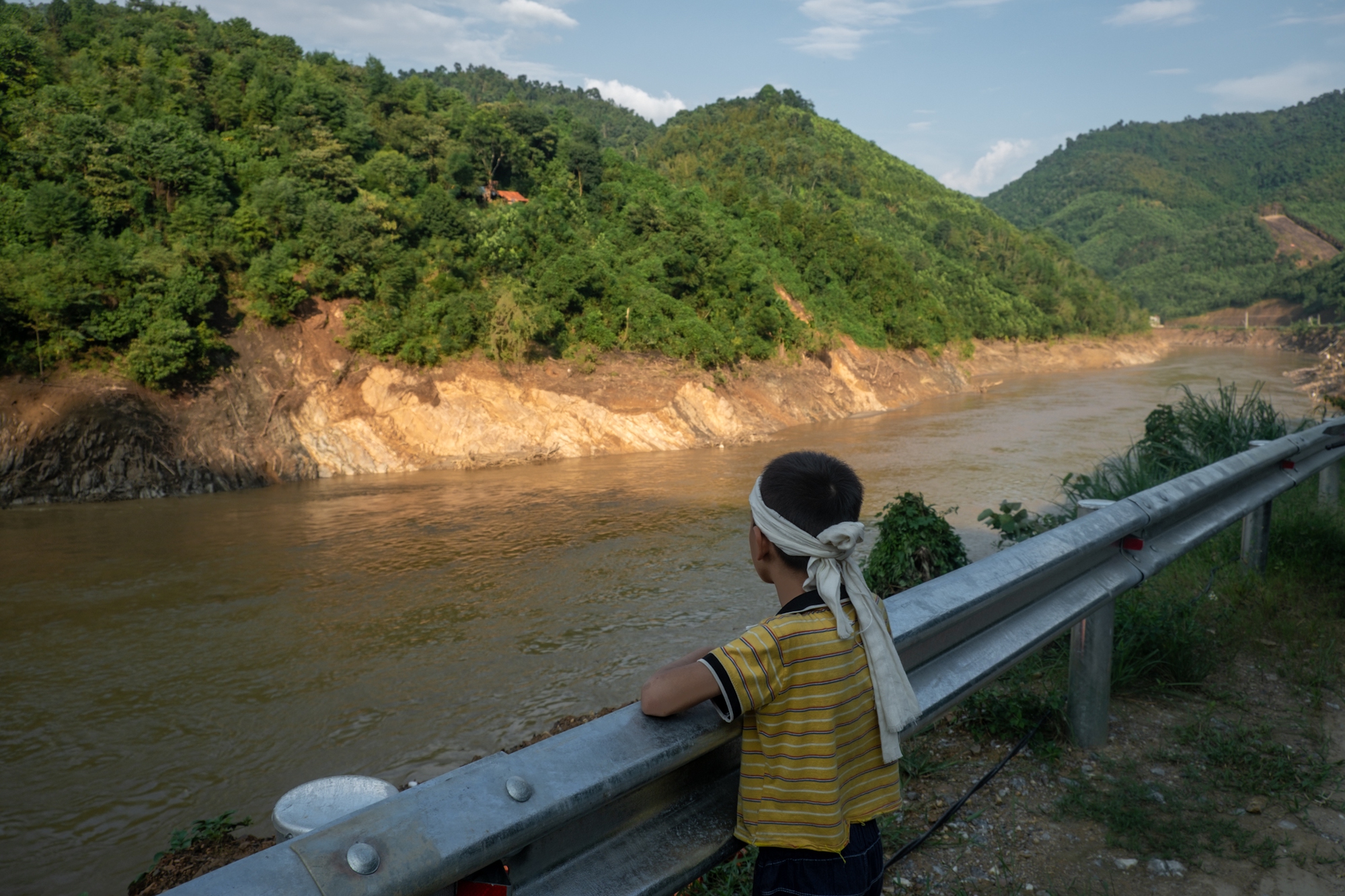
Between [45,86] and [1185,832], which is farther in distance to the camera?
[45,86]

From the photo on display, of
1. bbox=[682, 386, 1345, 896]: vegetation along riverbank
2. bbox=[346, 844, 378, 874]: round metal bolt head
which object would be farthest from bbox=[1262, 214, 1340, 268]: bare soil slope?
bbox=[346, 844, 378, 874]: round metal bolt head

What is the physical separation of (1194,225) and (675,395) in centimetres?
12459

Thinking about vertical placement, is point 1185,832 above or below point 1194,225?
below

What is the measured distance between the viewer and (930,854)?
2561 mm

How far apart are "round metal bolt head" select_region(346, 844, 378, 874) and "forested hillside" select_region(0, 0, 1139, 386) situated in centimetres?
2005

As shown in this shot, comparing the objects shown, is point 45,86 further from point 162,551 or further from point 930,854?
point 930,854

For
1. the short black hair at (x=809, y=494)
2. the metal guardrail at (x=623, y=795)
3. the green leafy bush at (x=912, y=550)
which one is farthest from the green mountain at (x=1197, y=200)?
the short black hair at (x=809, y=494)

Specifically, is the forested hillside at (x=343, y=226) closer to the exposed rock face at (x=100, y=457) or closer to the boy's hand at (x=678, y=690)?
the exposed rock face at (x=100, y=457)

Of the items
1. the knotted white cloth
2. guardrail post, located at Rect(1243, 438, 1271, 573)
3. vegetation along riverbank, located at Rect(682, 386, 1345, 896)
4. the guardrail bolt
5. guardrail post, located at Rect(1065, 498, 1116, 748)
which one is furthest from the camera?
the guardrail bolt

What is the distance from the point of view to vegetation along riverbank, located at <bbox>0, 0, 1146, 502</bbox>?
1764 cm

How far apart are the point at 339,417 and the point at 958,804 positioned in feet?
65.4

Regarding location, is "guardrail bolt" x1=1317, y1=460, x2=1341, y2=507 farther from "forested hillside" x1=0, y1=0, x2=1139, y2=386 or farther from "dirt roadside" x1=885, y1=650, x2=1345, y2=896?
"forested hillside" x1=0, y1=0, x2=1139, y2=386

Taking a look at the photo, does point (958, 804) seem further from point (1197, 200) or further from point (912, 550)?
point (1197, 200)

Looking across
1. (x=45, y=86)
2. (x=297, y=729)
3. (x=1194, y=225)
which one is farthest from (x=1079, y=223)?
(x=297, y=729)
